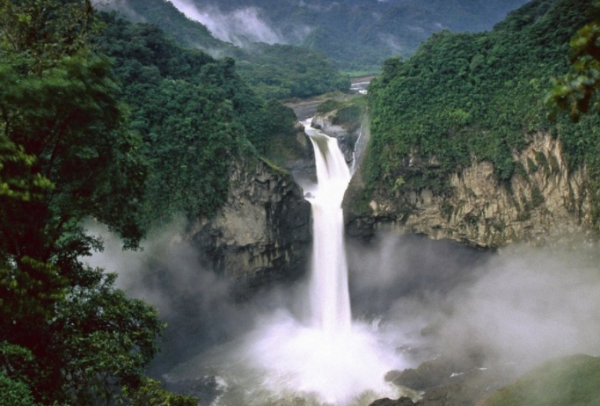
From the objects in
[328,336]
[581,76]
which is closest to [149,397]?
[581,76]

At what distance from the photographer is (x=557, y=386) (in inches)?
495

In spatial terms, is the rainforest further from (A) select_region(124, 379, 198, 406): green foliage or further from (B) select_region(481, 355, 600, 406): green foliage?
(A) select_region(124, 379, 198, 406): green foliage

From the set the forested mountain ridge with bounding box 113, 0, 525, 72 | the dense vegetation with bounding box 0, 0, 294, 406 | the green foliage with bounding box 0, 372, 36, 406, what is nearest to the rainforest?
the dense vegetation with bounding box 0, 0, 294, 406

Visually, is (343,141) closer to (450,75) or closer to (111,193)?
(450,75)

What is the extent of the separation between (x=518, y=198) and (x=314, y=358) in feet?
34.4

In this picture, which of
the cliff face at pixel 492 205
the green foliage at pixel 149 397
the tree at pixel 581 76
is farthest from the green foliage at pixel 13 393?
the cliff face at pixel 492 205

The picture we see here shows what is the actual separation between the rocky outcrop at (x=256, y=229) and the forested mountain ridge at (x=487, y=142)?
3.00 meters

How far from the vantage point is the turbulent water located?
16.1 metres

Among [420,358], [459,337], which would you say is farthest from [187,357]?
[459,337]

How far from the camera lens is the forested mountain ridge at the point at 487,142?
18359mm

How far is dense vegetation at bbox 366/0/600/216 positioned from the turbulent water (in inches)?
106

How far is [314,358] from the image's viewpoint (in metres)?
18.2

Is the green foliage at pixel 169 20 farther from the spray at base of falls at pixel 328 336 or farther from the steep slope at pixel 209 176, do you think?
the spray at base of falls at pixel 328 336

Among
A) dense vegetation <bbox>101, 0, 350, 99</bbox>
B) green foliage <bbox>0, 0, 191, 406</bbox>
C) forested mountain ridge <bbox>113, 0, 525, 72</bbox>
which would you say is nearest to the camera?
green foliage <bbox>0, 0, 191, 406</bbox>
